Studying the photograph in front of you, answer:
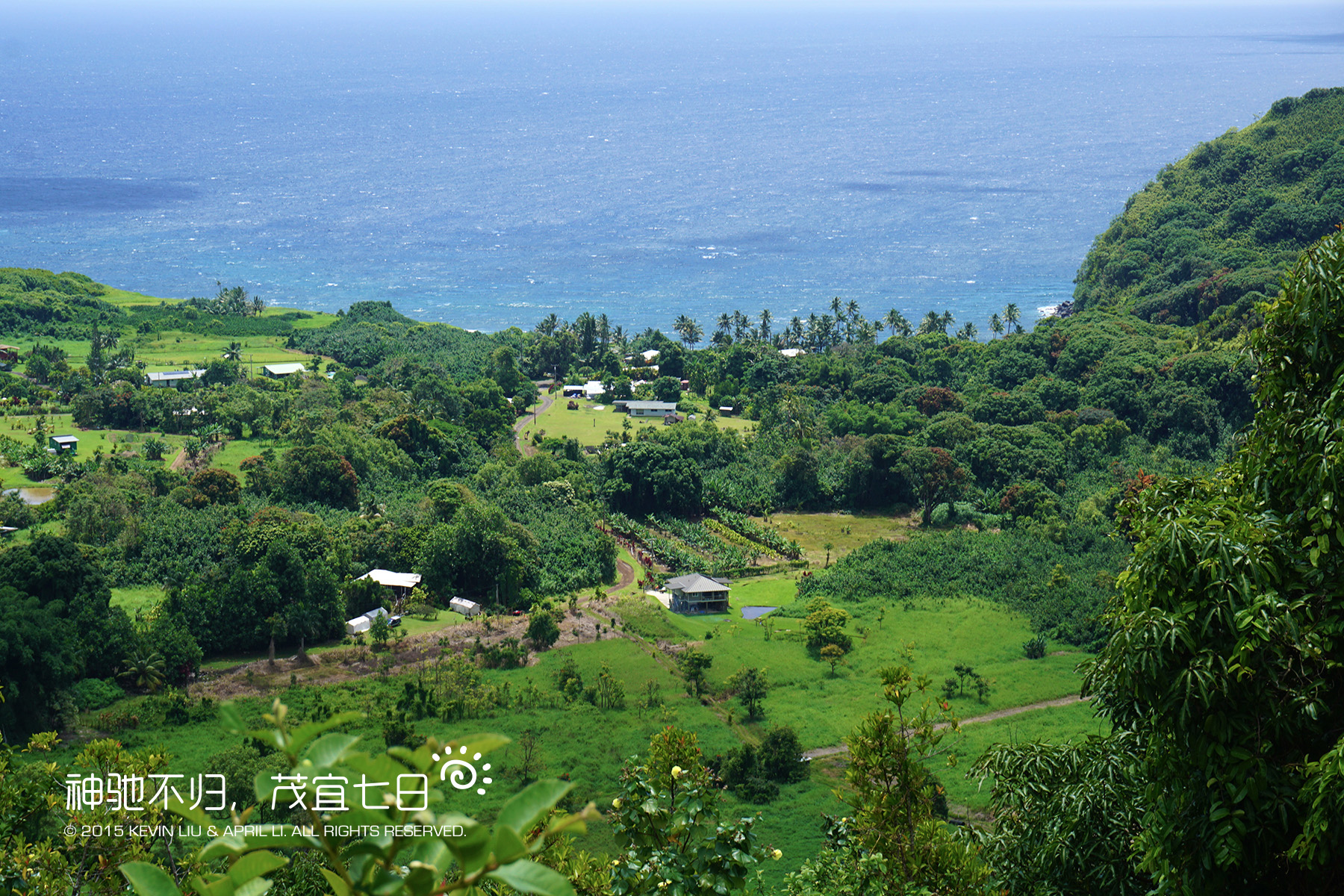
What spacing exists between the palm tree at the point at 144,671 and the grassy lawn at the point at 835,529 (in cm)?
2348

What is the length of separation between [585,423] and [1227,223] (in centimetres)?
4742

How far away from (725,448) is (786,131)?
116 m

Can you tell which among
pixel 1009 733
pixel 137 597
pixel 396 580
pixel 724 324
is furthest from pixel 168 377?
pixel 1009 733

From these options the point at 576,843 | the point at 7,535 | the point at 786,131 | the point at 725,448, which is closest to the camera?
the point at 576,843

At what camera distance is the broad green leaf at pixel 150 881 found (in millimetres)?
2922

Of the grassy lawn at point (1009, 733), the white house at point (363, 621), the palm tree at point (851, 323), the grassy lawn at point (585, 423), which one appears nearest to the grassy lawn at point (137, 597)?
the white house at point (363, 621)

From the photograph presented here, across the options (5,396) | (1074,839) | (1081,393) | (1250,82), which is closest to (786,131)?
(1250,82)

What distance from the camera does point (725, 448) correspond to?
52.2m

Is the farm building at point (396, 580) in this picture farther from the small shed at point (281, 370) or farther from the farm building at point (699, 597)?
the small shed at point (281, 370)

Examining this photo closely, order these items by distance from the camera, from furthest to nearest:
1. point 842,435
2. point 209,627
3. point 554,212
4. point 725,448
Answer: point 554,212, point 842,435, point 725,448, point 209,627

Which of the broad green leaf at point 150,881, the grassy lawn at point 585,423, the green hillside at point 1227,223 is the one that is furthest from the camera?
the green hillside at point 1227,223

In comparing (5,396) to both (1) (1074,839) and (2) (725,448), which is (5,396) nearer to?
(2) (725,448)

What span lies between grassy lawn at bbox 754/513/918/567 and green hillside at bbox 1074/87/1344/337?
27401 mm

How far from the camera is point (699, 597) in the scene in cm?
3850
